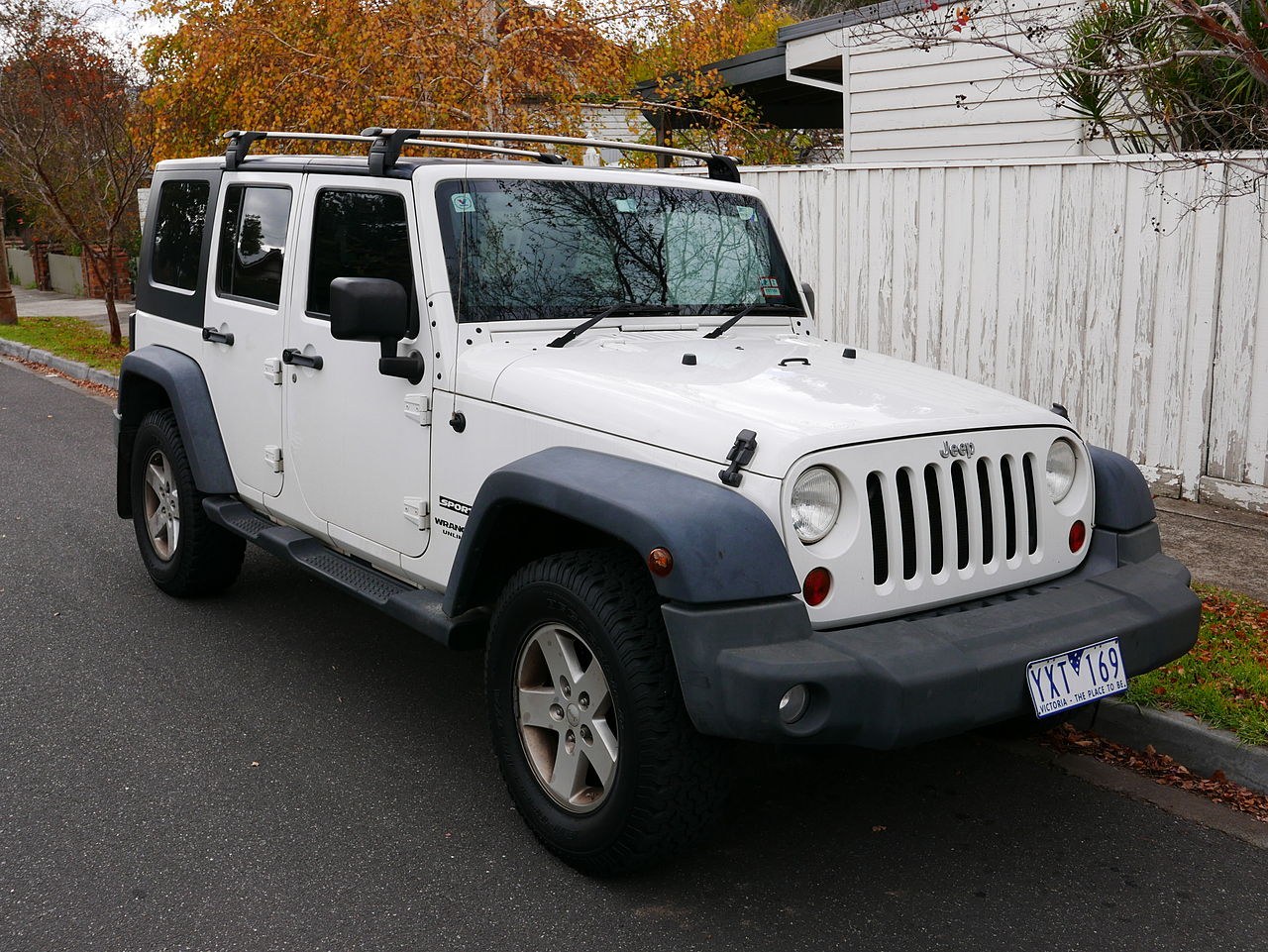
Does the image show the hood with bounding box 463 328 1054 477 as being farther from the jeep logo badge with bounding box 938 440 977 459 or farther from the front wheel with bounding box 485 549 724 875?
the front wheel with bounding box 485 549 724 875

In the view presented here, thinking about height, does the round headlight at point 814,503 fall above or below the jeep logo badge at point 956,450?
below

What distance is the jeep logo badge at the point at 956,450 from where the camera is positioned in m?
3.54

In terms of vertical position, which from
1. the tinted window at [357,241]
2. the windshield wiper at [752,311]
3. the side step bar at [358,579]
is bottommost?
the side step bar at [358,579]

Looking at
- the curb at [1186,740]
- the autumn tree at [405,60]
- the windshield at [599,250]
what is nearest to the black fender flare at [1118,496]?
the curb at [1186,740]

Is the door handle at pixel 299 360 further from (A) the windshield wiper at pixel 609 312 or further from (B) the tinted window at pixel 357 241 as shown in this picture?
(A) the windshield wiper at pixel 609 312

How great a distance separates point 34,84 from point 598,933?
17746 mm

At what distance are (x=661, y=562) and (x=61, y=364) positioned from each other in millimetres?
13519

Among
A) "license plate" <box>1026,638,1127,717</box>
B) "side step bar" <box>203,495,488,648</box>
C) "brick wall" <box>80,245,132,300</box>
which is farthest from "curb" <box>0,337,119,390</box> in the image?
"license plate" <box>1026,638,1127,717</box>

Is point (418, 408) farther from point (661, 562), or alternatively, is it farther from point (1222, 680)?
point (1222, 680)

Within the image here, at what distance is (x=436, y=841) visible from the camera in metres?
3.86

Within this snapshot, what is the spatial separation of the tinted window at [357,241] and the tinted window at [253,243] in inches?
11.1

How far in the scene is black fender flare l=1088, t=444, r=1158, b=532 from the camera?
13.1ft

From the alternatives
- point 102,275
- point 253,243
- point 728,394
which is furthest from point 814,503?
point 102,275

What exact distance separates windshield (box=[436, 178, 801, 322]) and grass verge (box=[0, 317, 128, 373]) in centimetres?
1028
